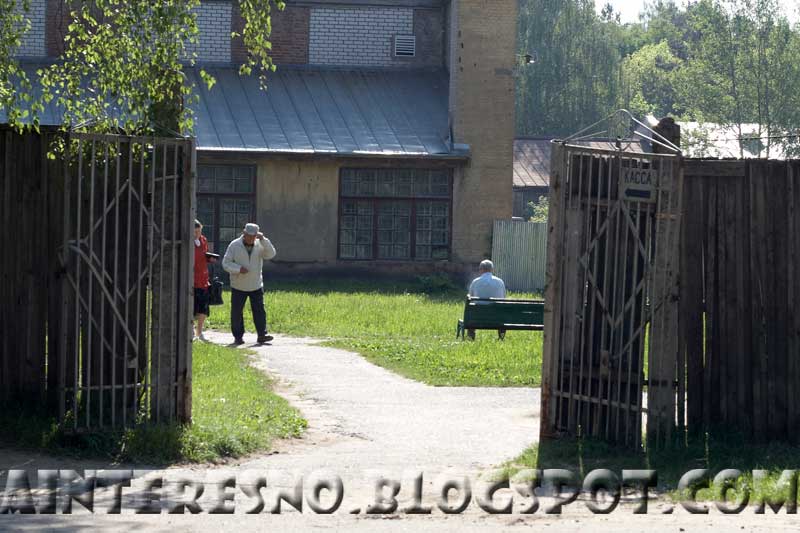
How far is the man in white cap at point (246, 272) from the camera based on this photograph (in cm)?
1841

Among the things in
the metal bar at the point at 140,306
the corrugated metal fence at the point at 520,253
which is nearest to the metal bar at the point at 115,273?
the metal bar at the point at 140,306

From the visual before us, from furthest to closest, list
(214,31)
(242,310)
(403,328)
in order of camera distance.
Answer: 1. (214,31)
2. (403,328)
3. (242,310)

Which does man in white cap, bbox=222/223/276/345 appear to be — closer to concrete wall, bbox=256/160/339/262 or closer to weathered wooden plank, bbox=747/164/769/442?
weathered wooden plank, bbox=747/164/769/442

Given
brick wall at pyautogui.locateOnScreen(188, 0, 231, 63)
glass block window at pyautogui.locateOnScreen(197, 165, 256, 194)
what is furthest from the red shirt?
brick wall at pyautogui.locateOnScreen(188, 0, 231, 63)

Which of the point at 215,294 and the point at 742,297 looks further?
the point at 215,294

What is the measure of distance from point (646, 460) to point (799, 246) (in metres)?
Result: 2.10

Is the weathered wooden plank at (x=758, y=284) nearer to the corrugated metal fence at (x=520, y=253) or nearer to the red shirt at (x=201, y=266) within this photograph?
the red shirt at (x=201, y=266)

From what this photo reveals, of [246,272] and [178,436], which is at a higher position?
[246,272]

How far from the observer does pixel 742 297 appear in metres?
10.1

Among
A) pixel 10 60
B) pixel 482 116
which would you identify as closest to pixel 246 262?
pixel 10 60


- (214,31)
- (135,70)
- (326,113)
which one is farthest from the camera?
(214,31)

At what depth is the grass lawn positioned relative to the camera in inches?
609

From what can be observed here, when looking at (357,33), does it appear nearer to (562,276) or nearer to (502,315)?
(502,315)

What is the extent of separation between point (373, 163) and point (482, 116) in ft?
9.83
